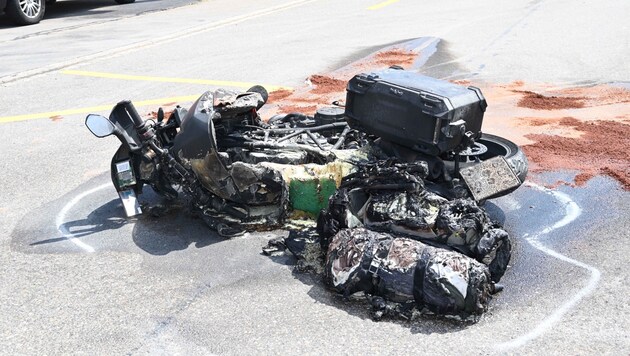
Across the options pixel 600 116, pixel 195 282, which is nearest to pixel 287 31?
pixel 600 116

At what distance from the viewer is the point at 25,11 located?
1791 centimetres

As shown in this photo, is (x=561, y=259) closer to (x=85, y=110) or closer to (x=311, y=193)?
(x=311, y=193)

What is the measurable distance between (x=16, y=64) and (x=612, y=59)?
11.3 meters

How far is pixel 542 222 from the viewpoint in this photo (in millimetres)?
6465

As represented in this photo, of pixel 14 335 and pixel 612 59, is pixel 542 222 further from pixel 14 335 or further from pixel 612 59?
pixel 612 59

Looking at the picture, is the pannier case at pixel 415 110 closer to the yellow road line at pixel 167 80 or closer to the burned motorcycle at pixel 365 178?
the burned motorcycle at pixel 365 178

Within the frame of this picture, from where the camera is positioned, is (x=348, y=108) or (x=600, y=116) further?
(x=600, y=116)

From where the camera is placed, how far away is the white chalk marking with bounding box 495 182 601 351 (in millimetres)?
4637

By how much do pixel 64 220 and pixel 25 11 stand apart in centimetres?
1305

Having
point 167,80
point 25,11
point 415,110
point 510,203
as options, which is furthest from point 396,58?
point 25,11

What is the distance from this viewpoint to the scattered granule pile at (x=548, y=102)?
1005 cm

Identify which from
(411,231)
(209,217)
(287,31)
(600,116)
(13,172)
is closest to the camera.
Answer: (411,231)

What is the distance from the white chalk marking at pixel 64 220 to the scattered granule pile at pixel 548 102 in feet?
19.9

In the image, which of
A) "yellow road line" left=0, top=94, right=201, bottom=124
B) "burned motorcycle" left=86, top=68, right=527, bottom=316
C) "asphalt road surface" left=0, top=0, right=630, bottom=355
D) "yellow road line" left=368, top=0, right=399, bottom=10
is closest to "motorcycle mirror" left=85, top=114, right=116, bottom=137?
"burned motorcycle" left=86, top=68, right=527, bottom=316
